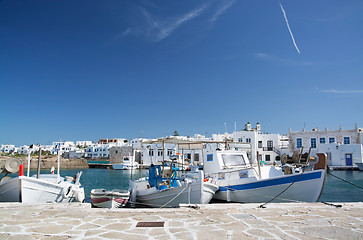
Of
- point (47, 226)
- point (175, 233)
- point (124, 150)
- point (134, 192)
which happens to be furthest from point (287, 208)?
point (124, 150)

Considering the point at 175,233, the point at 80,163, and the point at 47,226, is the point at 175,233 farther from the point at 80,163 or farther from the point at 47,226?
the point at 80,163

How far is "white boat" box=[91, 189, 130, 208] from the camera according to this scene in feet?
37.1

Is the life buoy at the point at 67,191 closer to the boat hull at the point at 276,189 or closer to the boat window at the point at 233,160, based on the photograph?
the boat hull at the point at 276,189

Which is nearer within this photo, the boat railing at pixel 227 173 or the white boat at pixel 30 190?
the white boat at pixel 30 190

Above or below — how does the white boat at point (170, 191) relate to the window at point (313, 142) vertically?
below

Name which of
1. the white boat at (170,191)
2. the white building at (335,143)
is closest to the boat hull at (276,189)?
the white boat at (170,191)

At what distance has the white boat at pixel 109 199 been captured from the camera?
37.1 feet

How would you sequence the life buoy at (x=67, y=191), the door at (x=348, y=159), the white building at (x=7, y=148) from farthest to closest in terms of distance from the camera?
the white building at (x=7, y=148), the door at (x=348, y=159), the life buoy at (x=67, y=191)

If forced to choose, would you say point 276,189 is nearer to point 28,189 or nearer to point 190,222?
point 190,222

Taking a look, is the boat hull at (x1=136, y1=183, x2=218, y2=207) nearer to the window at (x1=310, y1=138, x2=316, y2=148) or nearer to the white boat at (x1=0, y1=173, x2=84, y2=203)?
the white boat at (x1=0, y1=173, x2=84, y2=203)

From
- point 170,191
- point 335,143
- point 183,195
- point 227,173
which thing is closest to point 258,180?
point 227,173

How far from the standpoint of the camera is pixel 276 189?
11.2 m

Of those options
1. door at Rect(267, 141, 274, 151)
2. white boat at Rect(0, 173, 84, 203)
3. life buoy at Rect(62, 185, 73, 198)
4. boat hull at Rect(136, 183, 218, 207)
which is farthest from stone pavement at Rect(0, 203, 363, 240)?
door at Rect(267, 141, 274, 151)

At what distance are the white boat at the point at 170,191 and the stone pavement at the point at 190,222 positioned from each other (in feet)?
13.8
